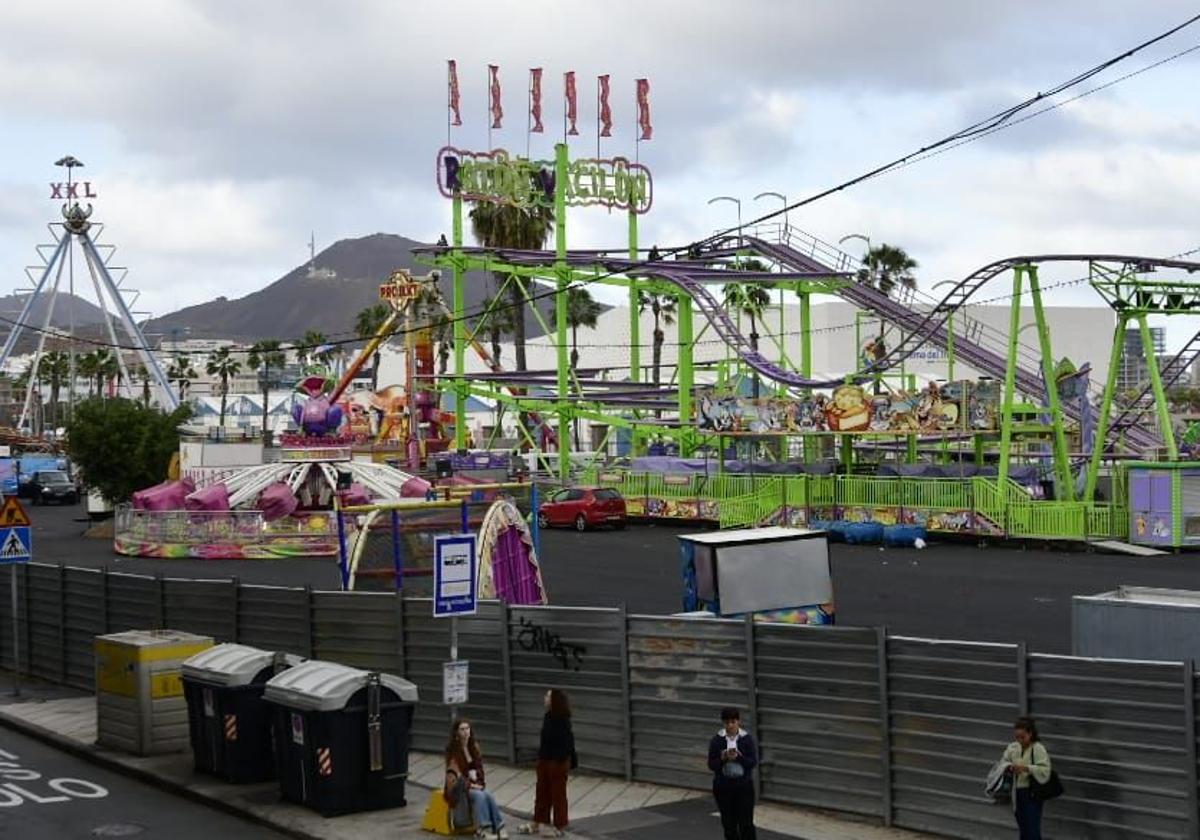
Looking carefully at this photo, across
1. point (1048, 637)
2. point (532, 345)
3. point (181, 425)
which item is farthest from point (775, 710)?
point (532, 345)

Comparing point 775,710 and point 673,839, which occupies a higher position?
point 775,710

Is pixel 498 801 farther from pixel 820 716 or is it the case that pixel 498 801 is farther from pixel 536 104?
pixel 536 104

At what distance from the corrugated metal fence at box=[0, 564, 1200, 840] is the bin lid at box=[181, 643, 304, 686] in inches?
74.4

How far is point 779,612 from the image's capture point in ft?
66.6

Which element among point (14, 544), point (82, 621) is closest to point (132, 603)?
point (82, 621)

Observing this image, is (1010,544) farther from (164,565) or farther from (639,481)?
(164,565)

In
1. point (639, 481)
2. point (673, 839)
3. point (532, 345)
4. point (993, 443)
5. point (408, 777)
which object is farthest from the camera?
point (532, 345)

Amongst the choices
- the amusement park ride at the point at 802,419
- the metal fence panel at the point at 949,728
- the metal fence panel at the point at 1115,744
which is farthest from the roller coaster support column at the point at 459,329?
the metal fence panel at the point at 1115,744

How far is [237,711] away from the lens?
1567 cm

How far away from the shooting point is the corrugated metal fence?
11.4 meters

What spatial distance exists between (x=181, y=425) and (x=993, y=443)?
3234 centimetres

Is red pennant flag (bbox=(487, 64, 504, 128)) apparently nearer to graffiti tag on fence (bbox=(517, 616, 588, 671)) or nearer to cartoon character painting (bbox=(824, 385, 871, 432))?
cartoon character painting (bbox=(824, 385, 871, 432))

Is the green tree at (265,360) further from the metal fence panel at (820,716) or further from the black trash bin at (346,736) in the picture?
the metal fence panel at (820,716)

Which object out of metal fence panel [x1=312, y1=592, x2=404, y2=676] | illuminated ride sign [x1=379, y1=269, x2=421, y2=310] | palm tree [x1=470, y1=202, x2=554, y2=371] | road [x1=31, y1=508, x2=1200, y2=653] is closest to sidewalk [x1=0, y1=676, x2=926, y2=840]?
metal fence panel [x1=312, y1=592, x2=404, y2=676]
